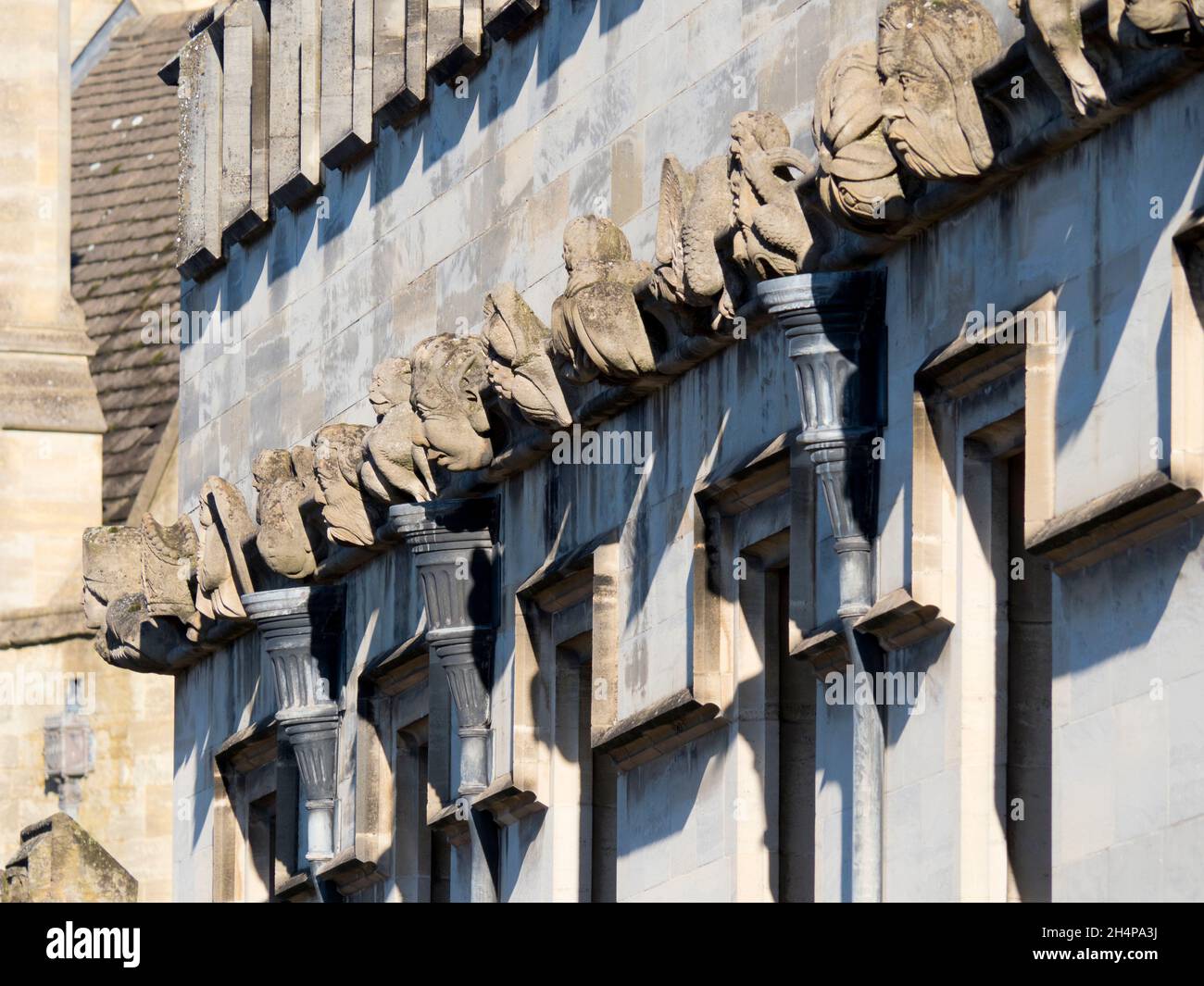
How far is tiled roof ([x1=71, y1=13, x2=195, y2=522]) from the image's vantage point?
181ft

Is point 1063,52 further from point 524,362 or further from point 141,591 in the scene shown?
point 141,591

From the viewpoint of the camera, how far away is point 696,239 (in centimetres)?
2614

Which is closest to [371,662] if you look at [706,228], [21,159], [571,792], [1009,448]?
[571,792]

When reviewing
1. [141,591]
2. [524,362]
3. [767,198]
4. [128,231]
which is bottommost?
[767,198]

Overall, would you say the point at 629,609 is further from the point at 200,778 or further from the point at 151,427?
the point at 151,427

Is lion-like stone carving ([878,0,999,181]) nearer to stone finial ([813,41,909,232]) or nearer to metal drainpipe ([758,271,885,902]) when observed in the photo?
stone finial ([813,41,909,232])

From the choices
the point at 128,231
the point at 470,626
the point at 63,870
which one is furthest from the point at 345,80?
the point at 128,231

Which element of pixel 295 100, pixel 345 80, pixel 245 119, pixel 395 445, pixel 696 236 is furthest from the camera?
pixel 245 119

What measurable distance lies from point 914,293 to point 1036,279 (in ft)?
5.36

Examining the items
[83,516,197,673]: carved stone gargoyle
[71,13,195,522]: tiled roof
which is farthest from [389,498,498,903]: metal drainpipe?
[71,13,195,522]: tiled roof

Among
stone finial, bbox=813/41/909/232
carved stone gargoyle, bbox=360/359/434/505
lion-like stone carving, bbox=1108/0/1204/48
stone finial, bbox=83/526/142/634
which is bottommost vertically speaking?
lion-like stone carving, bbox=1108/0/1204/48

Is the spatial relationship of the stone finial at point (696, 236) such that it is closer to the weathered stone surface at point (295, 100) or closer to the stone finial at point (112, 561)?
the weathered stone surface at point (295, 100)

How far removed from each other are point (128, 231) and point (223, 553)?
26287 millimetres

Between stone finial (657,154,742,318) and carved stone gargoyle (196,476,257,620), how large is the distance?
938 centimetres
